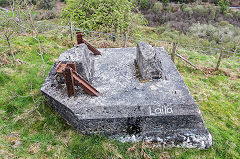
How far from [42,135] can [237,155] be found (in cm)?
546

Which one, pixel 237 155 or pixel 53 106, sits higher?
pixel 53 106

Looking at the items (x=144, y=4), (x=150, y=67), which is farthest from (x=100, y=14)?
(x=144, y=4)

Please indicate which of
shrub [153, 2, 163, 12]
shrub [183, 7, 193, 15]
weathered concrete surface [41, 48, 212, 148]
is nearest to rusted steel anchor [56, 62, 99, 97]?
weathered concrete surface [41, 48, 212, 148]

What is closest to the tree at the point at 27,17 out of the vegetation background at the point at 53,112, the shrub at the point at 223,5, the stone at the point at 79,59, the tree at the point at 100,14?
the vegetation background at the point at 53,112

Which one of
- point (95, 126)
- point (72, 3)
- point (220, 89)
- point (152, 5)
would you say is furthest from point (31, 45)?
point (152, 5)

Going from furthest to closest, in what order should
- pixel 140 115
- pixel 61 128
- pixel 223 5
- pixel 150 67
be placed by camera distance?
pixel 223 5 < pixel 150 67 < pixel 61 128 < pixel 140 115

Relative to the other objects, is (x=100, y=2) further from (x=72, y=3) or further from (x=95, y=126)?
(x=95, y=126)

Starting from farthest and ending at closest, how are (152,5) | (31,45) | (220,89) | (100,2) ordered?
(152,5), (100,2), (31,45), (220,89)

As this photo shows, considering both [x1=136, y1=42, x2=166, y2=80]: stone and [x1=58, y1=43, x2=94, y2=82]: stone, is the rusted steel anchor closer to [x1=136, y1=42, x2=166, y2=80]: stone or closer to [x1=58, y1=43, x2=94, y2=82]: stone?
[x1=58, y1=43, x2=94, y2=82]: stone

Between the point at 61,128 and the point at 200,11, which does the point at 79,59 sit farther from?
the point at 200,11

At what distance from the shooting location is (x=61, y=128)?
5043 mm

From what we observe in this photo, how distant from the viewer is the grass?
14.6 ft

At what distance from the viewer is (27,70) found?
7551mm

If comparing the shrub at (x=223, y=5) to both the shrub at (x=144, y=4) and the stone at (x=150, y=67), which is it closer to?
the shrub at (x=144, y=4)
